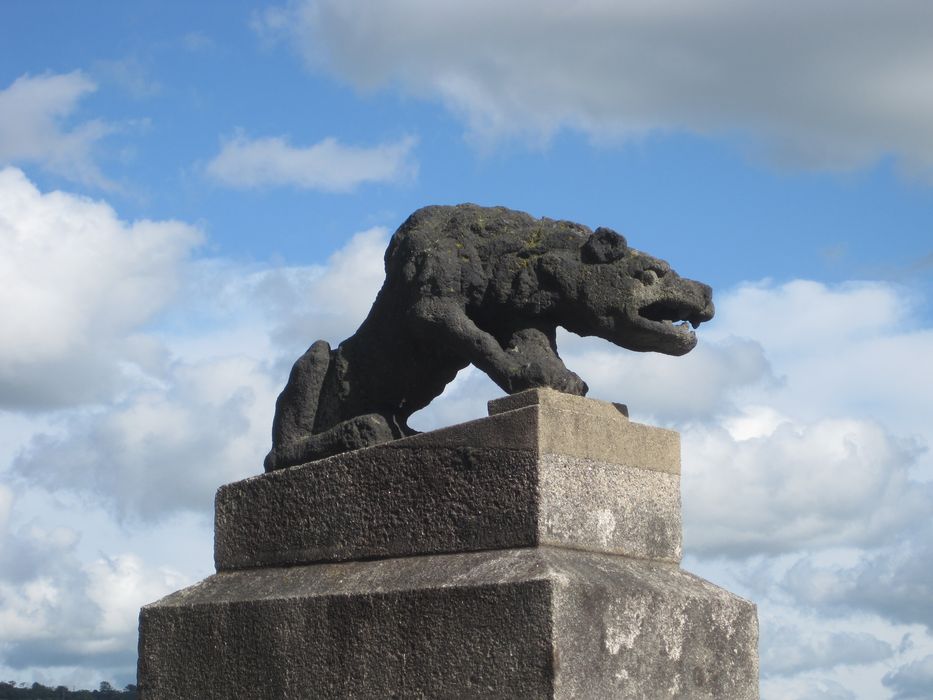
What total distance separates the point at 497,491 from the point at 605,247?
154 cm

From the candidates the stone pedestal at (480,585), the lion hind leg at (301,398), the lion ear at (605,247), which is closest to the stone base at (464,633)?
the stone pedestal at (480,585)

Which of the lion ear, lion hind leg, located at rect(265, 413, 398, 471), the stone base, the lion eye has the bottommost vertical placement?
the stone base

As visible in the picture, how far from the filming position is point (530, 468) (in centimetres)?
627

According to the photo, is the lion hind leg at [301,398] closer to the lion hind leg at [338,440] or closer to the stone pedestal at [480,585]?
the lion hind leg at [338,440]

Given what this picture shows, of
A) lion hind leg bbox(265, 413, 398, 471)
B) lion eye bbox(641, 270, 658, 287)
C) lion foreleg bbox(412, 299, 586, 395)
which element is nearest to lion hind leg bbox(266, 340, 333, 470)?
lion hind leg bbox(265, 413, 398, 471)

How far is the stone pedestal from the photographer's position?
5973 mm

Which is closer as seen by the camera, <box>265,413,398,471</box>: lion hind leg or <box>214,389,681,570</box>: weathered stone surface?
<box>214,389,681,570</box>: weathered stone surface

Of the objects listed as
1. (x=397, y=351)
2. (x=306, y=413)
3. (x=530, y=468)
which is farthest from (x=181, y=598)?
(x=530, y=468)

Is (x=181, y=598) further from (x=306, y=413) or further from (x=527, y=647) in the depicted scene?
(x=527, y=647)

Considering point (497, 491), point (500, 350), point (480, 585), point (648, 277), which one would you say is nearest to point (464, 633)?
point (480, 585)

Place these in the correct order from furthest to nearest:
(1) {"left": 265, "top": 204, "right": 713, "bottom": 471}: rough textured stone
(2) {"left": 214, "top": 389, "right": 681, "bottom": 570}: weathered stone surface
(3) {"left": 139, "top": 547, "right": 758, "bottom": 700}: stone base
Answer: (1) {"left": 265, "top": 204, "right": 713, "bottom": 471}: rough textured stone
(2) {"left": 214, "top": 389, "right": 681, "bottom": 570}: weathered stone surface
(3) {"left": 139, "top": 547, "right": 758, "bottom": 700}: stone base

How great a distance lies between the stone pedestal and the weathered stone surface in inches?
0.4

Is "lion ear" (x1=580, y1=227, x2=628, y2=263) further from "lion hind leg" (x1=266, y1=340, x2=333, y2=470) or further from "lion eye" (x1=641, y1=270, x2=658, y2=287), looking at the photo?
"lion hind leg" (x1=266, y1=340, x2=333, y2=470)

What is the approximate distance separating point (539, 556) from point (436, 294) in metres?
1.74
